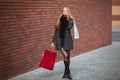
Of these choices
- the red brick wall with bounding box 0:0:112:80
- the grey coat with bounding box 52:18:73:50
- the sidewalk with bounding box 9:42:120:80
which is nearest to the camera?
the grey coat with bounding box 52:18:73:50

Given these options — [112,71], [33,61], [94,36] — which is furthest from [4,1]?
[94,36]

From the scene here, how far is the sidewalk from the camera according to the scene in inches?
391

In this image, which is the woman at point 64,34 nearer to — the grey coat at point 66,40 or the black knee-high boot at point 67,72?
the grey coat at point 66,40

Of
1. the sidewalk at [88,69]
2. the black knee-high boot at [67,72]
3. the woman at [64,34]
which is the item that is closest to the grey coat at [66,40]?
the woman at [64,34]

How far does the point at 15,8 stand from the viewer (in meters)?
10.1

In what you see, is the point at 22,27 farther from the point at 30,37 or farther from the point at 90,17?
the point at 90,17

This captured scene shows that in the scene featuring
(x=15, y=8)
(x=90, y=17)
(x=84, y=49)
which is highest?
(x=15, y=8)

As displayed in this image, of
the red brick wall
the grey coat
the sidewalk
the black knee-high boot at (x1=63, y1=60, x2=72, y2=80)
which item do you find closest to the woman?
the grey coat

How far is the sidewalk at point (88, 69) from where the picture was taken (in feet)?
32.6

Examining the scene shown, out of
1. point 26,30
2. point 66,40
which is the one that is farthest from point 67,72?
point 26,30

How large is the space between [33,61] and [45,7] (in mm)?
1808

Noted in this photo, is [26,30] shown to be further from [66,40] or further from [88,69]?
[88,69]

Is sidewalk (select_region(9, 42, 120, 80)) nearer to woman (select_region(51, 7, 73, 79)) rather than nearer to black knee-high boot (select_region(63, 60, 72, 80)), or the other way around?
black knee-high boot (select_region(63, 60, 72, 80))

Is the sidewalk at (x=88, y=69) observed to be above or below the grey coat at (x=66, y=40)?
below
